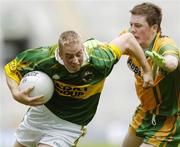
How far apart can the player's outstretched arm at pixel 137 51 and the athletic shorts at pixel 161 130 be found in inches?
31.8

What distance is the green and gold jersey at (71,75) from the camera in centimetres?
797

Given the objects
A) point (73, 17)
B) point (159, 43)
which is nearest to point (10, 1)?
point (73, 17)

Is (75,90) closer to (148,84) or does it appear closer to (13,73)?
(13,73)

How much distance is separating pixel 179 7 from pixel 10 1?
442 cm

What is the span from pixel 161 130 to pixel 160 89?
1.65ft

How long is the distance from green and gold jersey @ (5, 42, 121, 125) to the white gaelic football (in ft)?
0.24

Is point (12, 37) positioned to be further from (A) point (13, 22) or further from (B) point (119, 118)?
(B) point (119, 118)

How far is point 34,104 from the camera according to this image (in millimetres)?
7836

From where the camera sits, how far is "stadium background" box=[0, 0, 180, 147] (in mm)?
18672

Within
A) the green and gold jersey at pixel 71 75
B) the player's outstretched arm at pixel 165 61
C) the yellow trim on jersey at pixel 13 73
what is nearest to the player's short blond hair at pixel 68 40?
the green and gold jersey at pixel 71 75

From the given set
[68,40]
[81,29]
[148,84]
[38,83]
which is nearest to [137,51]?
[148,84]

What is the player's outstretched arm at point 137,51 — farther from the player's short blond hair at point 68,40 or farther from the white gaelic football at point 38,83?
the white gaelic football at point 38,83

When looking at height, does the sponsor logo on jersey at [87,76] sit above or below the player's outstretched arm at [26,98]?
above

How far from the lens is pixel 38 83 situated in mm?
7824
